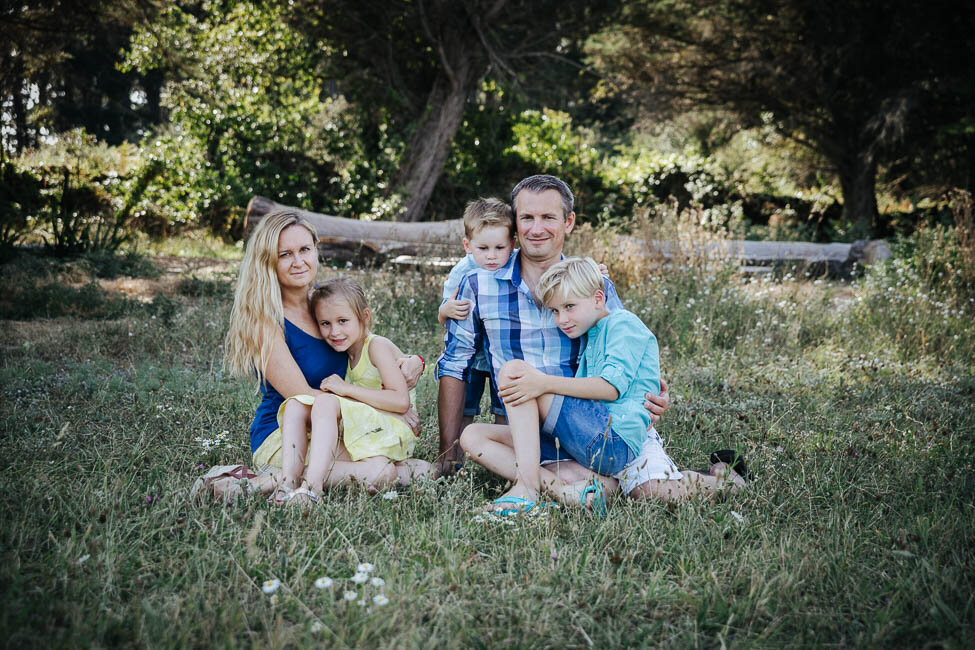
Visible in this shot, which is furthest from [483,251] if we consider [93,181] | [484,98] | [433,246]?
Answer: [93,181]

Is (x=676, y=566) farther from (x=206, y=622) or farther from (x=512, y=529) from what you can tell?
(x=206, y=622)

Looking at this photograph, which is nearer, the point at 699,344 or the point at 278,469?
the point at 278,469

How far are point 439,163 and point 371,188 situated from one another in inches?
57.4

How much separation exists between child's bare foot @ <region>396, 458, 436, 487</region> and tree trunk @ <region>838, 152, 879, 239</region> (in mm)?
13544

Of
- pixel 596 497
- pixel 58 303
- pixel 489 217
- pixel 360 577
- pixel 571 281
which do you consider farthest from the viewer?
pixel 58 303

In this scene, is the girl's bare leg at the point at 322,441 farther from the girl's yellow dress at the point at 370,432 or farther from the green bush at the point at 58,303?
the green bush at the point at 58,303

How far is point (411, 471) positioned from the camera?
9.94 feet

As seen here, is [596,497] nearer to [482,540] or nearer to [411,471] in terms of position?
[482,540]

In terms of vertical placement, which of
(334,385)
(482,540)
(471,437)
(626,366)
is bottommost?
(482,540)

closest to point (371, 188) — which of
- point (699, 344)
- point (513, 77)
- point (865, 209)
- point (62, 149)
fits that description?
point (513, 77)

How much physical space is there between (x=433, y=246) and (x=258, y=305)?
14.6 feet

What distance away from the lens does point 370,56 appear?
494 inches

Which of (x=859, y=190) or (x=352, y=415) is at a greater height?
(x=859, y=190)

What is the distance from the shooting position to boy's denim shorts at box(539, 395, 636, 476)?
2.83 metres
